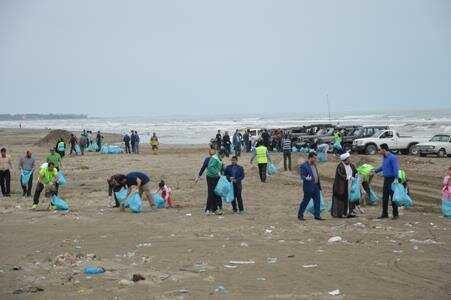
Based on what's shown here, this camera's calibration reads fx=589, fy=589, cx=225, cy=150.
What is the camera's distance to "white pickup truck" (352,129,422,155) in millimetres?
31203

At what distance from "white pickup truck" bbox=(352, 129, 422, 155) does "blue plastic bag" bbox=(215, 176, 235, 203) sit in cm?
1907

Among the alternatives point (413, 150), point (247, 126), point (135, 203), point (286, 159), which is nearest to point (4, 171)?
point (135, 203)

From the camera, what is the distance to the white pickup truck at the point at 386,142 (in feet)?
102

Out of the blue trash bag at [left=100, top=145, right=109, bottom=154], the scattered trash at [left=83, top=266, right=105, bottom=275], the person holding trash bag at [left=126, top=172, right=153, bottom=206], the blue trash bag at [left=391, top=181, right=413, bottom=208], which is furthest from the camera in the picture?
the blue trash bag at [left=100, top=145, right=109, bottom=154]

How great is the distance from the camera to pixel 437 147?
2998 cm

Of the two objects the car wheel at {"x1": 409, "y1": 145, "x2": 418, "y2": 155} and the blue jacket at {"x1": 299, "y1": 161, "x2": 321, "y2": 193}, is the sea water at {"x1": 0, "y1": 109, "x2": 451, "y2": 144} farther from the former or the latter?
the blue jacket at {"x1": 299, "y1": 161, "x2": 321, "y2": 193}

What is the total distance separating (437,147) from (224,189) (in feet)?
64.8

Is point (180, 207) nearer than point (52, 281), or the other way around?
point (52, 281)

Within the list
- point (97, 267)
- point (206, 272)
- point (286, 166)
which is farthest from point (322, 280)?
point (286, 166)

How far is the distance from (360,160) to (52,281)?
67.6 feet

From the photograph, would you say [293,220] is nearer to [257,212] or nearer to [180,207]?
[257,212]

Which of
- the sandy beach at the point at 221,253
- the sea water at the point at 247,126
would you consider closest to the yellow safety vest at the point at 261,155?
the sandy beach at the point at 221,253

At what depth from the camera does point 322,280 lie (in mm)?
7594

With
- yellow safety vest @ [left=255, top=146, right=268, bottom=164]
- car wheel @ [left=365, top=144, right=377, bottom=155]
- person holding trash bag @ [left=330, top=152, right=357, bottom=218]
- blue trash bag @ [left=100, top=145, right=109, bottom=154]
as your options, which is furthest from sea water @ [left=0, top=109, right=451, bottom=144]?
person holding trash bag @ [left=330, top=152, right=357, bottom=218]
